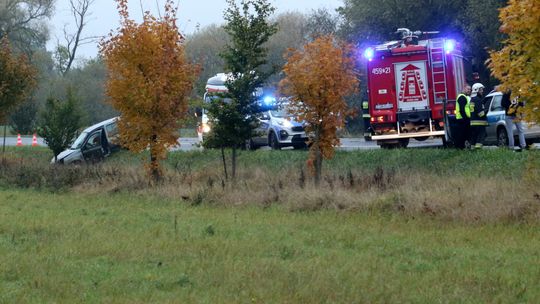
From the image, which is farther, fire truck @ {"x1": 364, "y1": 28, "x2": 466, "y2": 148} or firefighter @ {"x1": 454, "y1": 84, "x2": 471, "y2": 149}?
fire truck @ {"x1": 364, "y1": 28, "x2": 466, "y2": 148}

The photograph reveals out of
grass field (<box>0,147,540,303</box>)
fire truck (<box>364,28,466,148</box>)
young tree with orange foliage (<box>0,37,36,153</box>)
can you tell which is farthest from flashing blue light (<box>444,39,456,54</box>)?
young tree with orange foliage (<box>0,37,36,153</box>)

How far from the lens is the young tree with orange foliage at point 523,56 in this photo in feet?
40.2

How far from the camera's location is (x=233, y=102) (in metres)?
23.3

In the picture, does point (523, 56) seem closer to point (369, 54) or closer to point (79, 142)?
point (369, 54)

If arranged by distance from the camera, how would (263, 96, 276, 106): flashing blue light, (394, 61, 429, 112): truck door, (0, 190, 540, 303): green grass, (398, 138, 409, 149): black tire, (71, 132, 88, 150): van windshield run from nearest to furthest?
(0, 190, 540, 303): green grass, (263, 96, 276, 106): flashing blue light, (394, 61, 429, 112): truck door, (398, 138, 409, 149): black tire, (71, 132, 88, 150): van windshield

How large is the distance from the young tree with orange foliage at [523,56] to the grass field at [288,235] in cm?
206

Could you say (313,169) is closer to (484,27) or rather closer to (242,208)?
(242,208)

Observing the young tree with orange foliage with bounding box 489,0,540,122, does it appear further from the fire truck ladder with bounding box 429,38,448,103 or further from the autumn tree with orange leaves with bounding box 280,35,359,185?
the fire truck ladder with bounding box 429,38,448,103

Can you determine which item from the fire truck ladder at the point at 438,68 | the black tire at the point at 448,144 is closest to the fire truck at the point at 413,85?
the fire truck ladder at the point at 438,68

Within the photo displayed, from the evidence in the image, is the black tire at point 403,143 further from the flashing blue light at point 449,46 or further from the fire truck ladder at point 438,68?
the flashing blue light at point 449,46

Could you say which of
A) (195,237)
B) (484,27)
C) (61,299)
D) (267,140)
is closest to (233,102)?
(267,140)

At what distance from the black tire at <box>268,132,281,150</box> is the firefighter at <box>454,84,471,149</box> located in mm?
7962

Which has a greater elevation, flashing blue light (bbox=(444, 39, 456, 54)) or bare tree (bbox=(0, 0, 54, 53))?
bare tree (bbox=(0, 0, 54, 53))

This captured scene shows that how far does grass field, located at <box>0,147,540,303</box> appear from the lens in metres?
9.69
